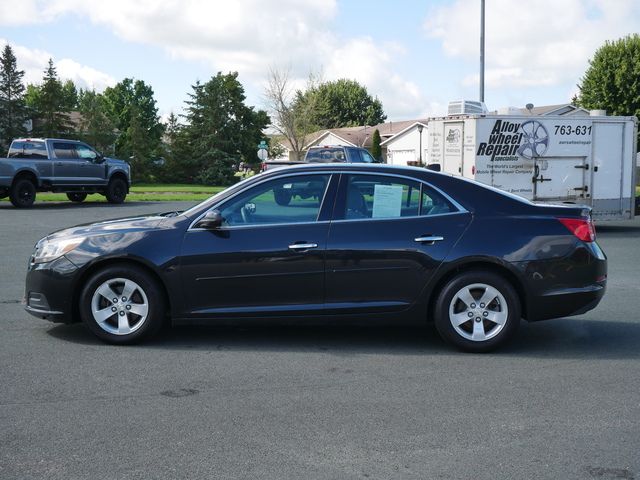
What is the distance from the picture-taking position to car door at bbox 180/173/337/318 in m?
6.53

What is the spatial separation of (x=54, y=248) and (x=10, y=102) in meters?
59.4

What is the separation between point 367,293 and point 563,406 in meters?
1.96

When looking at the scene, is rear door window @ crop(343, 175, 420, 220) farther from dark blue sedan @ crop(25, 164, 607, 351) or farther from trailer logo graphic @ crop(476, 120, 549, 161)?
trailer logo graphic @ crop(476, 120, 549, 161)

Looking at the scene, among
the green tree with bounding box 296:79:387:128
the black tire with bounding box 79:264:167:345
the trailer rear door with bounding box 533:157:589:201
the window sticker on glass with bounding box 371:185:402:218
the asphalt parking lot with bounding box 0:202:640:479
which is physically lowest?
the asphalt parking lot with bounding box 0:202:640:479

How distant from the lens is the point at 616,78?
49.0m

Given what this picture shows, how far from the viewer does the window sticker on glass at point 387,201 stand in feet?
21.9

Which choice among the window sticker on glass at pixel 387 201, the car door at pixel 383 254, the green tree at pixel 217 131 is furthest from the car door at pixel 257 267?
the green tree at pixel 217 131

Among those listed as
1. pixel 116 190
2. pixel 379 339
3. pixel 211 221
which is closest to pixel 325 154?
pixel 116 190

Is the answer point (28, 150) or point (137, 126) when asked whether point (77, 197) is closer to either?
point (28, 150)

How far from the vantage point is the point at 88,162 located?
27.0 meters

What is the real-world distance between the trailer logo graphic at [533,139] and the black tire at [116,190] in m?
16.3

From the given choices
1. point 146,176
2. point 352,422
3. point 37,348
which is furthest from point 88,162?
point 146,176

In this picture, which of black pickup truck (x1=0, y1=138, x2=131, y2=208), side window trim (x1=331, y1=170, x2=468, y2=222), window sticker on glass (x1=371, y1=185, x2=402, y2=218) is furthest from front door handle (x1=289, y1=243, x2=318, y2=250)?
black pickup truck (x1=0, y1=138, x2=131, y2=208)

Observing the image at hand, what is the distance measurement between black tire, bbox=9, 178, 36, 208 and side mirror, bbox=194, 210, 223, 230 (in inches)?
783
